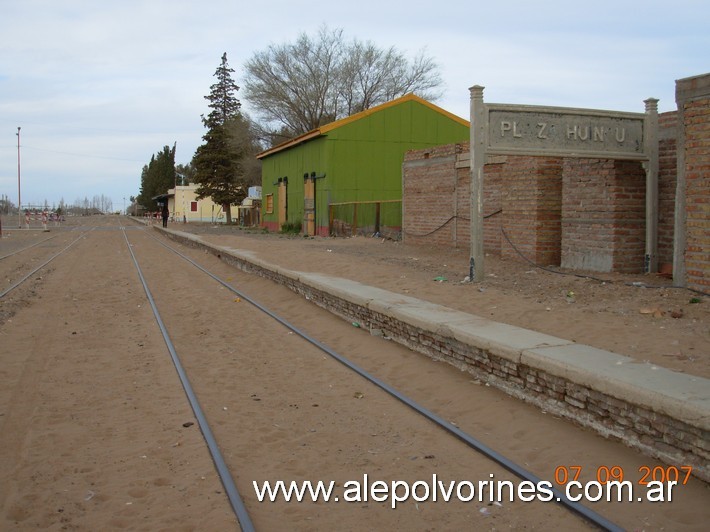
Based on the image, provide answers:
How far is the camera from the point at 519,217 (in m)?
14.4

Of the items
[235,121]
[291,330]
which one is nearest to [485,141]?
[291,330]

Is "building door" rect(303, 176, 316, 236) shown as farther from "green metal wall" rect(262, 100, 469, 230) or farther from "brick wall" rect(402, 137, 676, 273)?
"brick wall" rect(402, 137, 676, 273)

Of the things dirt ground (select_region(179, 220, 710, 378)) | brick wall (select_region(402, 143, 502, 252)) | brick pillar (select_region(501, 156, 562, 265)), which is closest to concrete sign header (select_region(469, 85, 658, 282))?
dirt ground (select_region(179, 220, 710, 378))

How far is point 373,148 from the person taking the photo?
31875mm

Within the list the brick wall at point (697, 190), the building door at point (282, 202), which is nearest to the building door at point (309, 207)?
the building door at point (282, 202)

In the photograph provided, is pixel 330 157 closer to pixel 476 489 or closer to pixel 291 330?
pixel 291 330

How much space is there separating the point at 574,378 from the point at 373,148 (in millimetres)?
27240

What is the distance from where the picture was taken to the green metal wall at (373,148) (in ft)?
103

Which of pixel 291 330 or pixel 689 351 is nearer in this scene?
pixel 689 351

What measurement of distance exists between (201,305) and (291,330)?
310cm

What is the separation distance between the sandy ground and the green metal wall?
2011 centimetres

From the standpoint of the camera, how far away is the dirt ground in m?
7.08

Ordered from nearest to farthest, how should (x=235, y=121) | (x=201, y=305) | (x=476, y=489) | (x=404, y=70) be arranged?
1. (x=476, y=489)
2. (x=201, y=305)
3. (x=404, y=70)
4. (x=235, y=121)

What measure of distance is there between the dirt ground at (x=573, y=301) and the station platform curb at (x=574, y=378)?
29.5 inches
